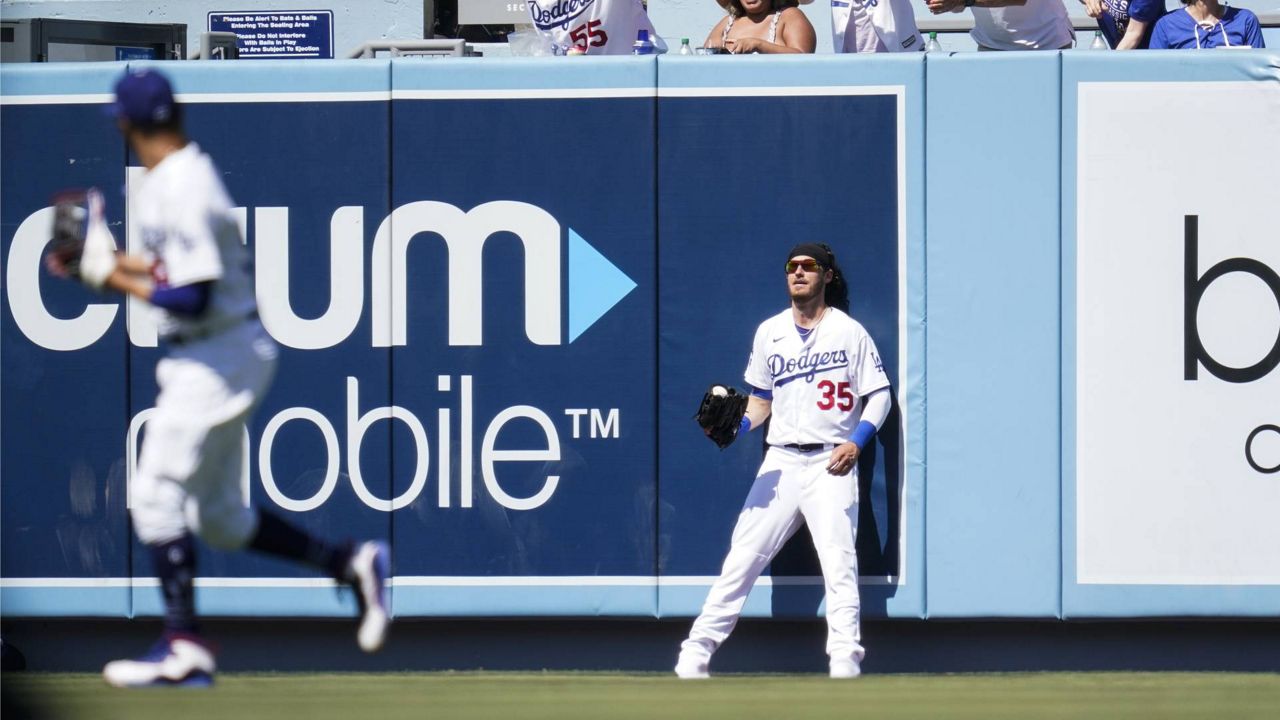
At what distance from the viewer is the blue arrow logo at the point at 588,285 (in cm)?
741

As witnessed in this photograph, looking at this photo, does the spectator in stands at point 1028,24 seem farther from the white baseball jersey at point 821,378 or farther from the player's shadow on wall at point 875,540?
the player's shadow on wall at point 875,540

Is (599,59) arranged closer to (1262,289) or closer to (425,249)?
(425,249)

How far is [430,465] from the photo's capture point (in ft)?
24.4

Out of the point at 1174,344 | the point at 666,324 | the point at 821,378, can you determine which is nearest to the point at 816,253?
the point at 821,378

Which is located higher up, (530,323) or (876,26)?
(876,26)

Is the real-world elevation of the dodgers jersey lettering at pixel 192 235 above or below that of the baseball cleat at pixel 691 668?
above

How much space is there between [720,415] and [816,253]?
2.65 ft

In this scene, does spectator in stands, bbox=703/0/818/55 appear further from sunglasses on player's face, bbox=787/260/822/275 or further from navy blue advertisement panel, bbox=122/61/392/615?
navy blue advertisement panel, bbox=122/61/392/615

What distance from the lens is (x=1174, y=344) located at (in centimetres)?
728

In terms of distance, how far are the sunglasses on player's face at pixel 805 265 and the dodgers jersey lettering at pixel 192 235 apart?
3202 millimetres

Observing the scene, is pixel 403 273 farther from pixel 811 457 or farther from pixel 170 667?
pixel 170 667

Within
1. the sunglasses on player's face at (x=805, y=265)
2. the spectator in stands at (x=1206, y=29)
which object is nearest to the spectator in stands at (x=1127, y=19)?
the spectator in stands at (x=1206, y=29)

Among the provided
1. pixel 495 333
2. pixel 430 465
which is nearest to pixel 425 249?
pixel 495 333

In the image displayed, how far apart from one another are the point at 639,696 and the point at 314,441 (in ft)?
9.16
